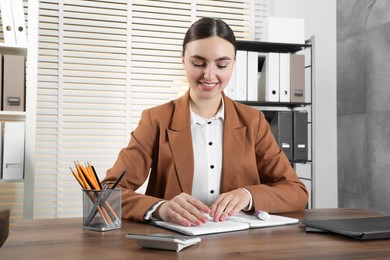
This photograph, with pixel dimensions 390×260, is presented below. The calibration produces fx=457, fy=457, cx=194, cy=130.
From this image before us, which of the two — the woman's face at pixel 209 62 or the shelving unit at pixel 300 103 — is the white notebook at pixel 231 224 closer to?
the woman's face at pixel 209 62

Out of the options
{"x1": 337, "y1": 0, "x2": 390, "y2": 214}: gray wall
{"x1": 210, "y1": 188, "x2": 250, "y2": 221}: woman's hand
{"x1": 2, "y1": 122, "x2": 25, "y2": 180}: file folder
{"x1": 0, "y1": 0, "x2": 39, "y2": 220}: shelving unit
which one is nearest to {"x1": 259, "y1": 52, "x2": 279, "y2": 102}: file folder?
{"x1": 337, "y1": 0, "x2": 390, "y2": 214}: gray wall

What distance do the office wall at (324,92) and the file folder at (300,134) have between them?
0.62 meters

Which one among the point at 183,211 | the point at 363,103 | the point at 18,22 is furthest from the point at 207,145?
the point at 363,103

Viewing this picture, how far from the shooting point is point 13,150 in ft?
8.80

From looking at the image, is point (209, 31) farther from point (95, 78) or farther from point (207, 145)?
point (95, 78)

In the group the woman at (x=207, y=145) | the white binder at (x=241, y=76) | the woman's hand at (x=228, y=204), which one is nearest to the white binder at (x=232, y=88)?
the white binder at (x=241, y=76)

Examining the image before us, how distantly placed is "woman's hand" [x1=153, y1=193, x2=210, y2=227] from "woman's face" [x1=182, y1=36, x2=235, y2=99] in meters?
0.44

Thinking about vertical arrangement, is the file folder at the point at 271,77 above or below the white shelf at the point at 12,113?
above

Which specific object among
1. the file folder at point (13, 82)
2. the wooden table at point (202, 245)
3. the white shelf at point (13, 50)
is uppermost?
the white shelf at point (13, 50)

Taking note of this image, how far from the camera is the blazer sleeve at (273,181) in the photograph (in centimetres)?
142

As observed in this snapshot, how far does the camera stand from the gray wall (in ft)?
11.4

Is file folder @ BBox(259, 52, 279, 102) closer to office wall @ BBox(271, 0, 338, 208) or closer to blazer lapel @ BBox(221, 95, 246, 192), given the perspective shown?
office wall @ BBox(271, 0, 338, 208)

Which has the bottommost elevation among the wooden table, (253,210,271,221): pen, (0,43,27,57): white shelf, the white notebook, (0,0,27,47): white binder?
the wooden table

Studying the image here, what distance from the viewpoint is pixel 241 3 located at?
3965 millimetres
